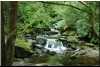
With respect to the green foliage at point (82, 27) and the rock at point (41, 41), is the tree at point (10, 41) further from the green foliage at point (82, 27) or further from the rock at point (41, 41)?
the green foliage at point (82, 27)

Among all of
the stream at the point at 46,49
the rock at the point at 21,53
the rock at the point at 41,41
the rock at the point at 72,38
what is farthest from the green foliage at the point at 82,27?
the rock at the point at 21,53

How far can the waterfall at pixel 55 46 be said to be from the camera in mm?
2932

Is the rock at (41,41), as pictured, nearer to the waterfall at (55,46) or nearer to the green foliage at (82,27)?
the waterfall at (55,46)

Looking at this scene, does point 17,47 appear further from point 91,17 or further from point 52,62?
point 91,17

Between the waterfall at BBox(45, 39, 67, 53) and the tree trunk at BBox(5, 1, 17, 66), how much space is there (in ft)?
1.53

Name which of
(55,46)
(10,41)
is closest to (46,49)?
(55,46)

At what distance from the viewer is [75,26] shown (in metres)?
2.94

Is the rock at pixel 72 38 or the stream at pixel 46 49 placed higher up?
the rock at pixel 72 38

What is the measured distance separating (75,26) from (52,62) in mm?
576

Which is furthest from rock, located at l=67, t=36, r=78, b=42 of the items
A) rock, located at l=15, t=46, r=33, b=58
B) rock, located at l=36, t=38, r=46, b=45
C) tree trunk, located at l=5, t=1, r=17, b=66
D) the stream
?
tree trunk, located at l=5, t=1, r=17, b=66

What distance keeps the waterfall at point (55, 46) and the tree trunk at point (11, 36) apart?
46cm

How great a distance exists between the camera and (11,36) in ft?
9.58

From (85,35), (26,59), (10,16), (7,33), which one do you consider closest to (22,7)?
(10,16)

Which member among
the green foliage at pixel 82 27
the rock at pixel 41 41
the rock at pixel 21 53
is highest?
the green foliage at pixel 82 27
